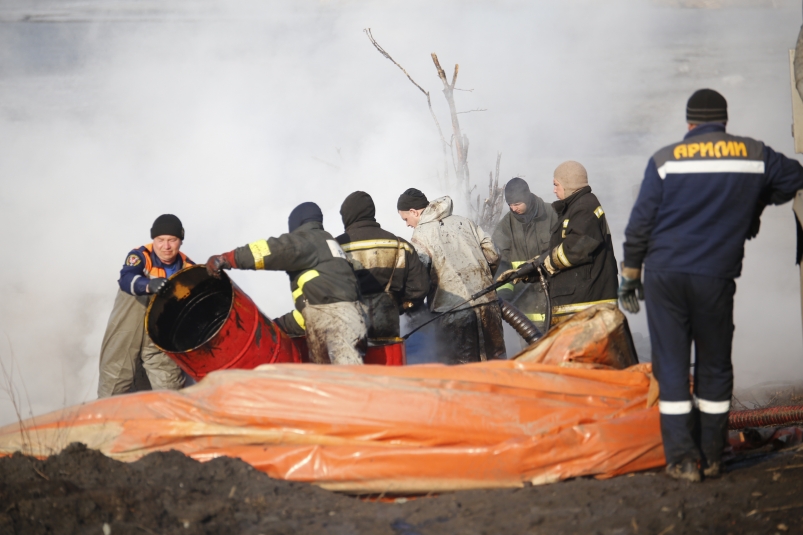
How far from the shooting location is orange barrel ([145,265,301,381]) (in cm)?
414

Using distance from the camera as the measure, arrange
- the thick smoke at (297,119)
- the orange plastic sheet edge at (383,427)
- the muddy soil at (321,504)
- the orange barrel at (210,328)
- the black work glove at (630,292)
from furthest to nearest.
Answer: the thick smoke at (297,119)
the orange barrel at (210,328)
the black work glove at (630,292)
the orange plastic sheet edge at (383,427)
the muddy soil at (321,504)

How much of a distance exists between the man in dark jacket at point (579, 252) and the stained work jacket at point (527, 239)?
1.24m

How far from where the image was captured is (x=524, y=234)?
21.8 ft

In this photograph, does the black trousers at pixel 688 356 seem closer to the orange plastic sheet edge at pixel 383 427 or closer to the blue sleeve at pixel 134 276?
the orange plastic sheet edge at pixel 383 427

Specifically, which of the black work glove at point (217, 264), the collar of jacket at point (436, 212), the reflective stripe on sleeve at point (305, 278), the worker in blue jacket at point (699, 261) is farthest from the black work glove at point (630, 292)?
the collar of jacket at point (436, 212)

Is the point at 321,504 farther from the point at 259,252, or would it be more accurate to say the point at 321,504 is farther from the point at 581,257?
the point at 581,257

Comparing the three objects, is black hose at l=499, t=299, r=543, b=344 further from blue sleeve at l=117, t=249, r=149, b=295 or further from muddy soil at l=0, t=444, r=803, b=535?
blue sleeve at l=117, t=249, r=149, b=295

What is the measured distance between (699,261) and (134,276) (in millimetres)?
3363

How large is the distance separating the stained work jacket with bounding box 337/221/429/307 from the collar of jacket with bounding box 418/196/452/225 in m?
0.54

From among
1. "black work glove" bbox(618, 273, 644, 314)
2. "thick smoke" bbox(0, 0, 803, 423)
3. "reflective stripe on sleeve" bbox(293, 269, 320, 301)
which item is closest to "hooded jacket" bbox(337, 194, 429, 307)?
"reflective stripe on sleeve" bbox(293, 269, 320, 301)

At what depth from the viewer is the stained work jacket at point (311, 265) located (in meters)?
4.44

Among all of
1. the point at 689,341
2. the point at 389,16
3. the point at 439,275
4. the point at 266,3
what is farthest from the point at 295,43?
the point at 689,341

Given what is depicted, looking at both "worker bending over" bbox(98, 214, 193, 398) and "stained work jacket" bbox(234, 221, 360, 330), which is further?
"worker bending over" bbox(98, 214, 193, 398)

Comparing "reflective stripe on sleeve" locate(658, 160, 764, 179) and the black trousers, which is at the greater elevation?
"reflective stripe on sleeve" locate(658, 160, 764, 179)
